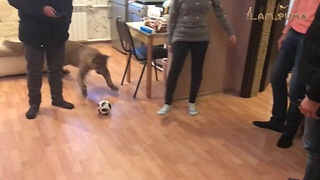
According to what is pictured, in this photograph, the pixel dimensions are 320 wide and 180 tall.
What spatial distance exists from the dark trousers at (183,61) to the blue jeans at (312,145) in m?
1.27

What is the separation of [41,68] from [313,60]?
2.13 meters

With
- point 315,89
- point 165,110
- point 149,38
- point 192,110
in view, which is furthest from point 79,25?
point 315,89

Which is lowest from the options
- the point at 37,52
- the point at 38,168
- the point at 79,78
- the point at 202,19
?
the point at 38,168

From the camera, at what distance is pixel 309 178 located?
62.3 inches

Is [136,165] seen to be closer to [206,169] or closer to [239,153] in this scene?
[206,169]

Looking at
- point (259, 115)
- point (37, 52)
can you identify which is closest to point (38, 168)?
point (37, 52)

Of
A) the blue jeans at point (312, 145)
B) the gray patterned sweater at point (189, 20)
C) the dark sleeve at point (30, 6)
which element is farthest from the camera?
the gray patterned sweater at point (189, 20)

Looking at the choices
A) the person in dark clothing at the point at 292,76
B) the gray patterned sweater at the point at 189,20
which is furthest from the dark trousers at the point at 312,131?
the gray patterned sweater at the point at 189,20

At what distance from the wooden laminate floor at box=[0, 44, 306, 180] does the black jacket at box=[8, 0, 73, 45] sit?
0.67 meters

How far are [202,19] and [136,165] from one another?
127cm

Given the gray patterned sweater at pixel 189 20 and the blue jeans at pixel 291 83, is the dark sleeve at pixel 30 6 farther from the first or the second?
the blue jeans at pixel 291 83

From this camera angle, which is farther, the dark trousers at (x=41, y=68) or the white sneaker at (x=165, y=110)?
the white sneaker at (x=165, y=110)

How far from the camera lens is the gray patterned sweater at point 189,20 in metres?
2.46

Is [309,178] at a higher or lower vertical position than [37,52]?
lower
